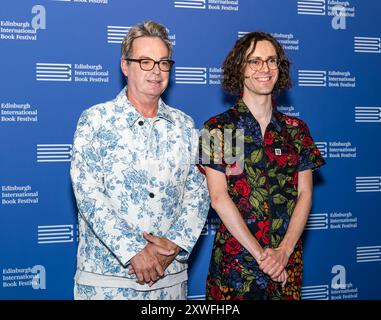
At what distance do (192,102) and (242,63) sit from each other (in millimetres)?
976

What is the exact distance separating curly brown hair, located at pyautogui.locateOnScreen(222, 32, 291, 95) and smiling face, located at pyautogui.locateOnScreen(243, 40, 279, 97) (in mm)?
18

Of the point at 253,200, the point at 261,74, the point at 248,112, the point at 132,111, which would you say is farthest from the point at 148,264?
the point at 261,74

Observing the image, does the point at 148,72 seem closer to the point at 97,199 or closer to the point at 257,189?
the point at 97,199

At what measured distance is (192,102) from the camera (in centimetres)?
397

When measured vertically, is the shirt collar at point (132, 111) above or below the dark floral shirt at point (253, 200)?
above

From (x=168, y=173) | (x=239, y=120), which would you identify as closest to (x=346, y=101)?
(x=239, y=120)

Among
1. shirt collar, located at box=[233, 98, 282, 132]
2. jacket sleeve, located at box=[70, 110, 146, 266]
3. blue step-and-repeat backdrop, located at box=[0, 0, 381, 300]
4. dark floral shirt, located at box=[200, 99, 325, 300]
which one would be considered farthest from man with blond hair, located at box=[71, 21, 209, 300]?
blue step-and-repeat backdrop, located at box=[0, 0, 381, 300]

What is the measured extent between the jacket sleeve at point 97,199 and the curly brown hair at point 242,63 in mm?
649

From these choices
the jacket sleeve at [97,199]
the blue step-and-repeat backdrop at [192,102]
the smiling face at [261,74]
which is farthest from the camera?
the blue step-and-repeat backdrop at [192,102]

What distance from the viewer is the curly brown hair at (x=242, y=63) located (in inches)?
119

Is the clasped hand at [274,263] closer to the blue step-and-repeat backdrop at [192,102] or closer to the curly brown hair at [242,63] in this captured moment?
the curly brown hair at [242,63]

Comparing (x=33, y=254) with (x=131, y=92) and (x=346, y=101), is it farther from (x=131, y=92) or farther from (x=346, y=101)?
(x=346, y=101)

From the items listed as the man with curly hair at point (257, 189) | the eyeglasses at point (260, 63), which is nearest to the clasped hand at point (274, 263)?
the man with curly hair at point (257, 189)

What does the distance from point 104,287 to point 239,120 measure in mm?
932
